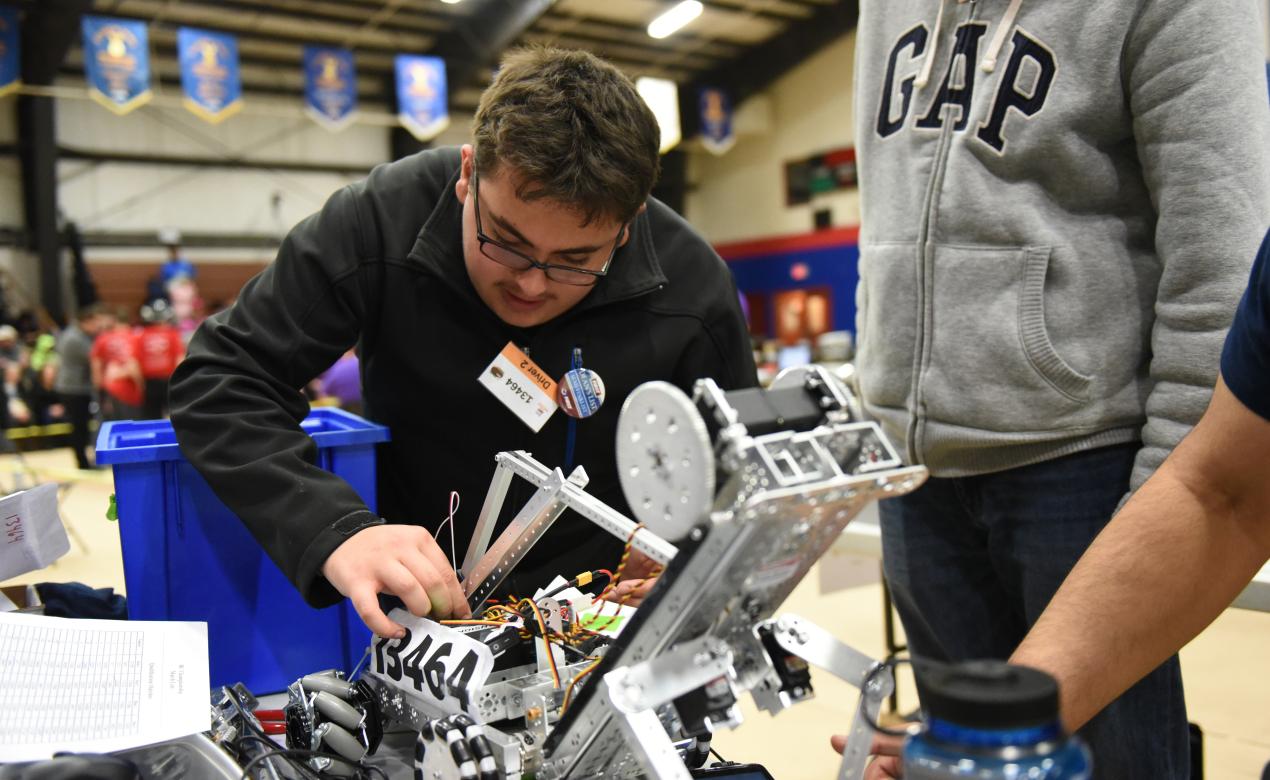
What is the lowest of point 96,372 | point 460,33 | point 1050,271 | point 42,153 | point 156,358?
point 96,372

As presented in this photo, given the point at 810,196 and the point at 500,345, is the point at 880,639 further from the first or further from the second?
the point at 810,196

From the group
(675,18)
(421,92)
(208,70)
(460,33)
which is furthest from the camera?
(460,33)

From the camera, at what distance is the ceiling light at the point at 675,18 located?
12.0 m

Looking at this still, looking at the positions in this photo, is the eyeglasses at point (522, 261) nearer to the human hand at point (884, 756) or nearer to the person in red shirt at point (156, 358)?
the human hand at point (884, 756)

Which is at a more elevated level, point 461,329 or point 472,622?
point 461,329

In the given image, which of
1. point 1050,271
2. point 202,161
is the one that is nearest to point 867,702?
point 1050,271

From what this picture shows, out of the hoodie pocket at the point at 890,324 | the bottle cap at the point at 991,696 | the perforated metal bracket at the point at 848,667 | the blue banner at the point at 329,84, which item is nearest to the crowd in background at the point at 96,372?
the blue banner at the point at 329,84

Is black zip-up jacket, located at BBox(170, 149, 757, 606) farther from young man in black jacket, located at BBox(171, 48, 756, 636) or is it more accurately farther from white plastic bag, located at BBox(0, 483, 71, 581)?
white plastic bag, located at BBox(0, 483, 71, 581)

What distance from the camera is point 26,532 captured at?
1.44 meters

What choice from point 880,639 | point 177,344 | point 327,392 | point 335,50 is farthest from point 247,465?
point 335,50

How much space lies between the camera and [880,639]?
388 centimetres

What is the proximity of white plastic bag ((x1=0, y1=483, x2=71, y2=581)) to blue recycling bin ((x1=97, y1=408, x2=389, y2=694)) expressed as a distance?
14 cm

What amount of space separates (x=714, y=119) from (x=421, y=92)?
16.2ft

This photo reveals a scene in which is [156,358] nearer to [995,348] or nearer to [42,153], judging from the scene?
[42,153]
